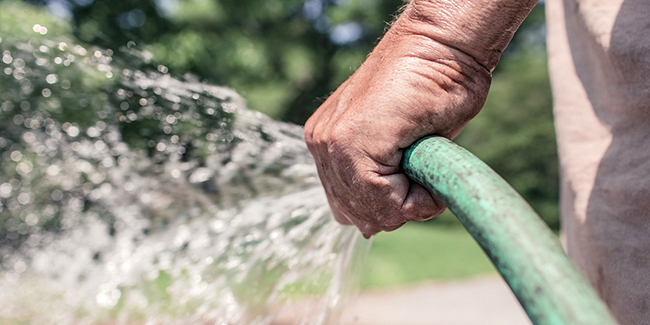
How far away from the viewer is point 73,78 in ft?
25.5

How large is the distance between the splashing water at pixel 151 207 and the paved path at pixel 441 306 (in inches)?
89.3

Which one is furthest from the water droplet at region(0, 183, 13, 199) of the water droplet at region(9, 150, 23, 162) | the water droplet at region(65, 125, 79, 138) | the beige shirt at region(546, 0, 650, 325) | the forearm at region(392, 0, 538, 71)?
the forearm at region(392, 0, 538, 71)

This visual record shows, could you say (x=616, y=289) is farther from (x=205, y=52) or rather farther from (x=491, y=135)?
(x=491, y=135)

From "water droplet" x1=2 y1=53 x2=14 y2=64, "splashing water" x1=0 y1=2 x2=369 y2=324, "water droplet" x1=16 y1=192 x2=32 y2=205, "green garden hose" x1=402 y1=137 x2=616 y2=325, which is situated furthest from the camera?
"water droplet" x1=16 y1=192 x2=32 y2=205

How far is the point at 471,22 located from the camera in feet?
3.77

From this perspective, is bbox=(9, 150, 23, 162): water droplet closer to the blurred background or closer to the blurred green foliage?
the blurred background

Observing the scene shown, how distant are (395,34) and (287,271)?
0.99 meters

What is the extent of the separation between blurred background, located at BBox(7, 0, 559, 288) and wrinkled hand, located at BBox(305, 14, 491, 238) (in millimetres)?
9789

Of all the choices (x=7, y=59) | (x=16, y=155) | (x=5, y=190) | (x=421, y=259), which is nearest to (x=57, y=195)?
(x=16, y=155)

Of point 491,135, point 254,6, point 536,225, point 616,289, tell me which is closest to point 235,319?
point 616,289

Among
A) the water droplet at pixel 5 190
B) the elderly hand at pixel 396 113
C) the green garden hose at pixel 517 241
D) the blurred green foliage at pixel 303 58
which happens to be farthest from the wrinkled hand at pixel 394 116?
the blurred green foliage at pixel 303 58

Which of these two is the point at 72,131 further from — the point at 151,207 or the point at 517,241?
the point at 517,241

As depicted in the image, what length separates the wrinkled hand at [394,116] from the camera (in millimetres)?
1115

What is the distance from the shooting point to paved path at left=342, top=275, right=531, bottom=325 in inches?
245
